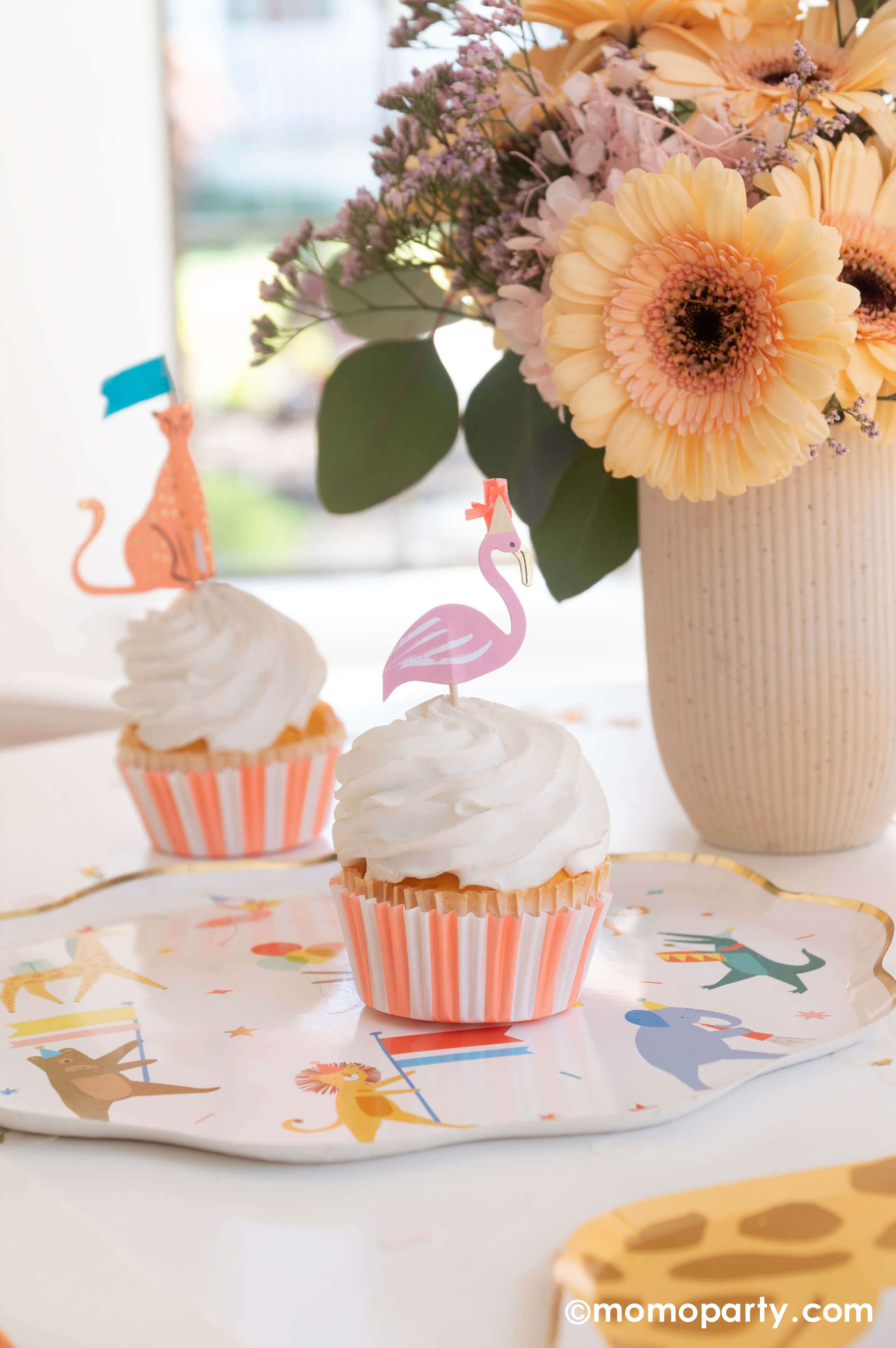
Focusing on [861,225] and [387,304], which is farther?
[387,304]

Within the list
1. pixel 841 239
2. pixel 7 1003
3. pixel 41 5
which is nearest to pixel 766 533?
pixel 841 239

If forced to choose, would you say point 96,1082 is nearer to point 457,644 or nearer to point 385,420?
point 457,644

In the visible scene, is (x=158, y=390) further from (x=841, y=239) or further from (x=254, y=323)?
(x=841, y=239)

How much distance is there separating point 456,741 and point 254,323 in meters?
0.36

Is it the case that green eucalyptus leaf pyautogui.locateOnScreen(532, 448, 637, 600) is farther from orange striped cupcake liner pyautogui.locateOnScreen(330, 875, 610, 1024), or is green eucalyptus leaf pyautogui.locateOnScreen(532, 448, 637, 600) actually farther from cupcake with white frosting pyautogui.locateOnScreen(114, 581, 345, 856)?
orange striped cupcake liner pyautogui.locateOnScreen(330, 875, 610, 1024)

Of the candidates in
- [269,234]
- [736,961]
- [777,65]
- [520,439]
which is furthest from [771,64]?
[269,234]

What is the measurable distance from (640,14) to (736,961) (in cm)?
53

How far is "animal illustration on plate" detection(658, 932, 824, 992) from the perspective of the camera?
2.00ft

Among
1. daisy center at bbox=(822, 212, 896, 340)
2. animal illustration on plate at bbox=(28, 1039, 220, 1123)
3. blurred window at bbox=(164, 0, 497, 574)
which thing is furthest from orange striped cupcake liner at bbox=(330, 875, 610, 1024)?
blurred window at bbox=(164, 0, 497, 574)

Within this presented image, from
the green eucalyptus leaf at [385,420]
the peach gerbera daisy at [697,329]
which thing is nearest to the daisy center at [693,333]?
the peach gerbera daisy at [697,329]

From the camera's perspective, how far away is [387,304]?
92 cm

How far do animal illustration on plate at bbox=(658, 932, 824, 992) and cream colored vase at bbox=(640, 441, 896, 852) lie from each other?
16cm

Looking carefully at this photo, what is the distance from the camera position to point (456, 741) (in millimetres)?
603

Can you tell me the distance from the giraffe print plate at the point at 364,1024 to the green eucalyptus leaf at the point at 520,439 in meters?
0.25
